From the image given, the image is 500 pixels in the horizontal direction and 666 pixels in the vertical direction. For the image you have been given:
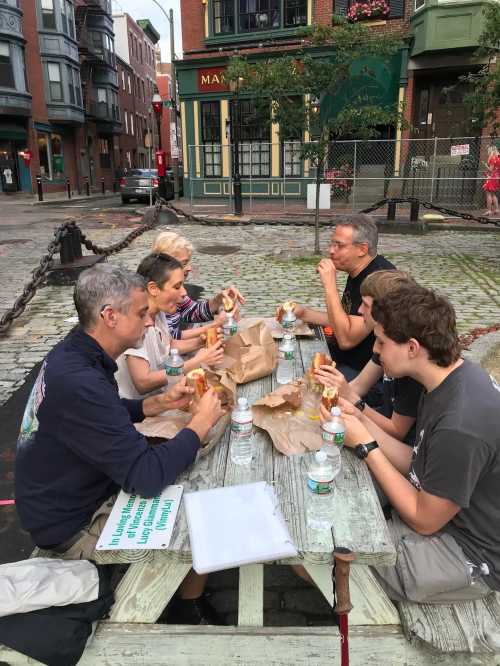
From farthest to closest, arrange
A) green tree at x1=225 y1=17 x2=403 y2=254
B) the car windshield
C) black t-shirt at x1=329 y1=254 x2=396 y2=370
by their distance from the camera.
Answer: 1. the car windshield
2. green tree at x1=225 y1=17 x2=403 y2=254
3. black t-shirt at x1=329 y1=254 x2=396 y2=370

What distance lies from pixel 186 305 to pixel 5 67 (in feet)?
105

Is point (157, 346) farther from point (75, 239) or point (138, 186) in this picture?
point (138, 186)

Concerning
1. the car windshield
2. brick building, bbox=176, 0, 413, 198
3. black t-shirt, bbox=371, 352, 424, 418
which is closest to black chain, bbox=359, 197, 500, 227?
brick building, bbox=176, 0, 413, 198

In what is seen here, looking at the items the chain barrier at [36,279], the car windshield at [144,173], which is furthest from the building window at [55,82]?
the chain barrier at [36,279]

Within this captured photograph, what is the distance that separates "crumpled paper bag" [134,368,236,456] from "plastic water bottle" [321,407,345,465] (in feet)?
1.62

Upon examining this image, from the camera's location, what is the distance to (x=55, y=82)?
33.4m

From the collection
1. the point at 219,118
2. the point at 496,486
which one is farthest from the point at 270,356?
the point at 219,118

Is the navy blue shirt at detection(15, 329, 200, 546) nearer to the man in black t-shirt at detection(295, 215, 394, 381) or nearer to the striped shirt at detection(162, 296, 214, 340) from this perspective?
the man in black t-shirt at detection(295, 215, 394, 381)

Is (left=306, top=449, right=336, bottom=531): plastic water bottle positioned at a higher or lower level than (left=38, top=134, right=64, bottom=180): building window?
lower

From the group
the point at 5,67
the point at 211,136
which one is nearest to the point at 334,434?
the point at 211,136

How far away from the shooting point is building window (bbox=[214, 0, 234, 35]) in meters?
20.5

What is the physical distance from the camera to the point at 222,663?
72.5 inches

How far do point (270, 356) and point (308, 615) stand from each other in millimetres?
1392

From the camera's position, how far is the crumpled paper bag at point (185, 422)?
2385mm
